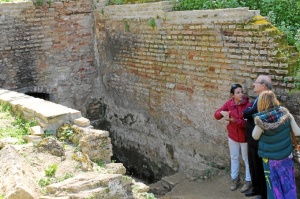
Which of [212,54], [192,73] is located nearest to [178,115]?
[192,73]

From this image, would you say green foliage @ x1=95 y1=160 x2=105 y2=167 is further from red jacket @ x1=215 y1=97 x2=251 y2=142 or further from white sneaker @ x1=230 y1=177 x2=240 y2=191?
white sneaker @ x1=230 y1=177 x2=240 y2=191

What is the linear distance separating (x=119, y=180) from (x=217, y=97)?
3257 mm

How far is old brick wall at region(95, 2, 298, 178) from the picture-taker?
19.7ft

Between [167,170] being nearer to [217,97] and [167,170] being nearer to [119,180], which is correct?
[217,97]

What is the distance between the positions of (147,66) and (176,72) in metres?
0.97

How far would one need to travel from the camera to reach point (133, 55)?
8719 mm

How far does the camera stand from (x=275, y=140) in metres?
4.65

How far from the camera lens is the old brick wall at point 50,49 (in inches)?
360

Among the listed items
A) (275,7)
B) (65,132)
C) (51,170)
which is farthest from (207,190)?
(275,7)

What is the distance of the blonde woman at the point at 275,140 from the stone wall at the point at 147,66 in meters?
1.00

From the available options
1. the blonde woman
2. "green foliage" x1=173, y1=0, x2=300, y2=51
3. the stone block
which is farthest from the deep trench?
the blonde woman

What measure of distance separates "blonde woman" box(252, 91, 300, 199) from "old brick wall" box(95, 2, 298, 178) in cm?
104

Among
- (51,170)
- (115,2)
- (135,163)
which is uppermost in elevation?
(115,2)

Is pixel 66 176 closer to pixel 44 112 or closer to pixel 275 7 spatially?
pixel 44 112
